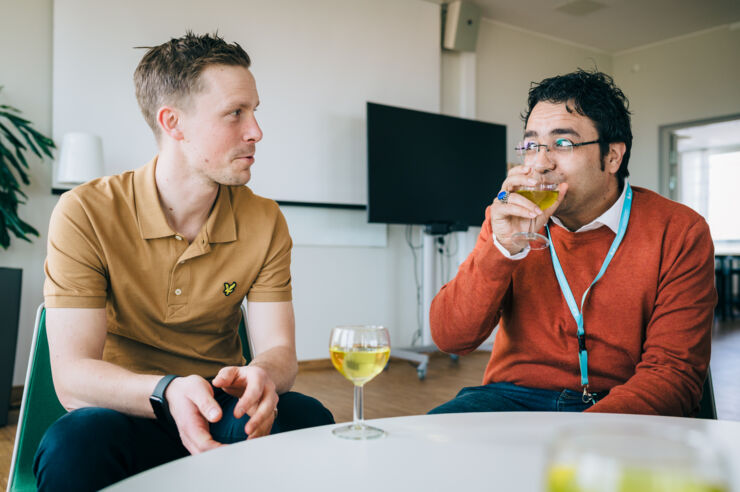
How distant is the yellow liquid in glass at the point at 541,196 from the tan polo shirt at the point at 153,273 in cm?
65

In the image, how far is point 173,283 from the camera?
1470mm

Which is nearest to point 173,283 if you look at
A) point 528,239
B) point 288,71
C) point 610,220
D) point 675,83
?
point 528,239

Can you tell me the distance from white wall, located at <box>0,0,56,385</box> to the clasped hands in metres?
3.24

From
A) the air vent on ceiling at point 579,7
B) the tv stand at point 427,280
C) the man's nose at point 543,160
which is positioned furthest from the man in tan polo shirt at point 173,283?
the air vent on ceiling at point 579,7

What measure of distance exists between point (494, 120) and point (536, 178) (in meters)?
4.73

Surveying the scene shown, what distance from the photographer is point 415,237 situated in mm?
5539

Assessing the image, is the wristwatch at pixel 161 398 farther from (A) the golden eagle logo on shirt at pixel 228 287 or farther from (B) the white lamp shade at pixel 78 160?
(B) the white lamp shade at pixel 78 160

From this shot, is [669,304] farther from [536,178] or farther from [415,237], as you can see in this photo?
[415,237]

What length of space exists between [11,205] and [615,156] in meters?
3.18

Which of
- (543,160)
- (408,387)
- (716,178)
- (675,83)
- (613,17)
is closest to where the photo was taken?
(543,160)

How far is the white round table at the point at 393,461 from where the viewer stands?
632mm

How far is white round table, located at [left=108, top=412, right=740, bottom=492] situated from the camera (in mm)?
632

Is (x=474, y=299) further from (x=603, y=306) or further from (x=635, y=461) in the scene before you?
(x=635, y=461)

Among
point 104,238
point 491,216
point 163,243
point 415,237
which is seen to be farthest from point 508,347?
point 415,237
